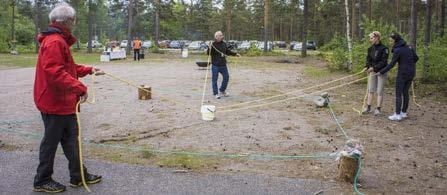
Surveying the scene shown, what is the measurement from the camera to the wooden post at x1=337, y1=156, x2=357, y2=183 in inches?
197

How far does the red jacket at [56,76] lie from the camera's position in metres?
4.21

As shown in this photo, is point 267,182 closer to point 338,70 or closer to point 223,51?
point 223,51

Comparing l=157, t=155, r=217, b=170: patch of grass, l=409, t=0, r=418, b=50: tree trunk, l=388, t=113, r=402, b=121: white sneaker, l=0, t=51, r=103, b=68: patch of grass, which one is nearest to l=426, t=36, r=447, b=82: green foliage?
l=409, t=0, r=418, b=50: tree trunk

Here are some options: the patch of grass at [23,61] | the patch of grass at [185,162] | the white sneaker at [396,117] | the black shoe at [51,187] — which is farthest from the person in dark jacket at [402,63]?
the patch of grass at [23,61]

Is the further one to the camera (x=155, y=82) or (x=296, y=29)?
(x=296, y=29)

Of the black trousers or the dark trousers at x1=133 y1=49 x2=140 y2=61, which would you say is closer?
the black trousers

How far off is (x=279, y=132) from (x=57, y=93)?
430 centimetres

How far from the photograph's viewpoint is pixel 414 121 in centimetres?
883

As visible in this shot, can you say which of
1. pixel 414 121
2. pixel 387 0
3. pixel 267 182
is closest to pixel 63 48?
pixel 267 182

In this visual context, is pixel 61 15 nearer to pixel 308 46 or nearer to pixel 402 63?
pixel 402 63

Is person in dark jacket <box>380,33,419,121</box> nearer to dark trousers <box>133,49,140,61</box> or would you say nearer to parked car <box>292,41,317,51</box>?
dark trousers <box>133,49,140,61</box>

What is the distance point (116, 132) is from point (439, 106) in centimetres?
780

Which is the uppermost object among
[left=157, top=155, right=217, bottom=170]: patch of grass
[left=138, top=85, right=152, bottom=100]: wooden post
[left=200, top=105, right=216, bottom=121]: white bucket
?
[left=138, top=85, right=152, bottom=100]: wooden post

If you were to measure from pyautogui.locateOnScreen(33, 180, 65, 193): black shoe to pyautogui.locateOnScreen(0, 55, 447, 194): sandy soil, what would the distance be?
190 cm
